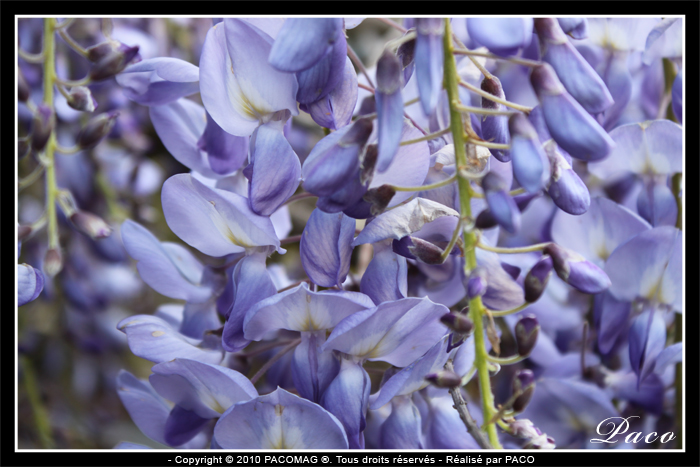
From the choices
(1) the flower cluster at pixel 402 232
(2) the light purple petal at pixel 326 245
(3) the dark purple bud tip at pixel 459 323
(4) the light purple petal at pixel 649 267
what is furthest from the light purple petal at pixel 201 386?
(4) the light purple petal at pixel 649 267

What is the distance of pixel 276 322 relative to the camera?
64cm

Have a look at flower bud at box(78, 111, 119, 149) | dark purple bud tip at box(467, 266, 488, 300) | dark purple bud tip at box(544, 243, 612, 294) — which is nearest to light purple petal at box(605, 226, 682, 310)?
dark purple bud tip at box(544, 243, 612, 294)

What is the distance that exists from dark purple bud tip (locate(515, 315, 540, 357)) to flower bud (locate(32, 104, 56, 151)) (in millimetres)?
639

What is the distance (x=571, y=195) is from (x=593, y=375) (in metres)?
0.44

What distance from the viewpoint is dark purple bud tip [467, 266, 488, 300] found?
52 centimetres

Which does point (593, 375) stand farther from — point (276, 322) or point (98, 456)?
point (98, 456)

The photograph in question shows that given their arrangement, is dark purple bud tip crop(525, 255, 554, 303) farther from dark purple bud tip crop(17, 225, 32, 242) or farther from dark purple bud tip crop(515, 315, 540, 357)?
dark purple bud tip crop(17, 225, 32, 242)

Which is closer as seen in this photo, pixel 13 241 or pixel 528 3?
pixel 528 3

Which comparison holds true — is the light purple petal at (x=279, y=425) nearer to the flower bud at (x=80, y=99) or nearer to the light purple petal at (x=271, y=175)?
the light purple petal at (x=271, y=175)

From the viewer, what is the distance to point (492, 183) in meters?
0.48

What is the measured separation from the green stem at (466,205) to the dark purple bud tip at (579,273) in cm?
8

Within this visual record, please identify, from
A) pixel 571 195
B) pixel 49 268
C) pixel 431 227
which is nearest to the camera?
Result: pixel 571 195

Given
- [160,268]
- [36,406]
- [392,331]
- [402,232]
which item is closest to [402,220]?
[402,232]

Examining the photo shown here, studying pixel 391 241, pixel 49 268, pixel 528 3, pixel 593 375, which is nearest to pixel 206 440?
pixel 49 268
